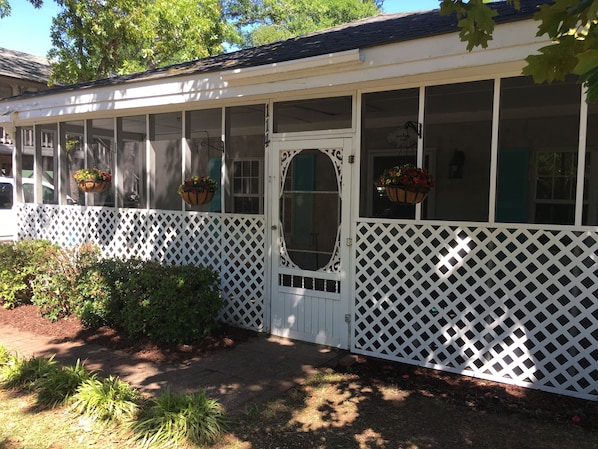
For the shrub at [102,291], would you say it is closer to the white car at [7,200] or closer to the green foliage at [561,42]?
the green foliage at [561,42]

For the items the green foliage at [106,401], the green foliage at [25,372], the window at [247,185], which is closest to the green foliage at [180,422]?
the green foliage at [106,401]

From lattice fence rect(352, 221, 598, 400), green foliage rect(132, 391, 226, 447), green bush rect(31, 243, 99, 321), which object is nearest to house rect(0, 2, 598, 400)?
lattice fence rect(352, 221, 598, 400)

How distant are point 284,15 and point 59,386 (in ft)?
67.9

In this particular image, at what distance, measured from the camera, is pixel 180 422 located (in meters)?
3.10

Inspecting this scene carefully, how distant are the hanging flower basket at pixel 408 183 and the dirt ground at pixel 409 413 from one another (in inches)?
63.4

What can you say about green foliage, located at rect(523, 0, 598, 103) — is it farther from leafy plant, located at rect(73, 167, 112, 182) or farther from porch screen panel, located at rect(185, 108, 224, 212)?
porch screen panel, located at rect(185, 108, 224, 212)

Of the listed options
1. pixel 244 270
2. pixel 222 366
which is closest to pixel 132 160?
pixel 244 270

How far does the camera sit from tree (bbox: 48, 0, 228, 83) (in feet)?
40.7

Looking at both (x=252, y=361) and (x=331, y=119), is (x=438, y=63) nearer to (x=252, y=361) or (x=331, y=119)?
(x=252, y=361)

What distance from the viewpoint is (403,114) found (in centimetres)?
753

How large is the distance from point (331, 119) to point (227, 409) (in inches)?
205

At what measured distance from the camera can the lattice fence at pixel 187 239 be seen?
5.53 metres

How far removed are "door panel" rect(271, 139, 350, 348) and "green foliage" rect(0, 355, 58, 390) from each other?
2342mm

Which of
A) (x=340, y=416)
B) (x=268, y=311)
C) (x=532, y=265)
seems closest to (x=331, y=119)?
(x=268, y=311)
